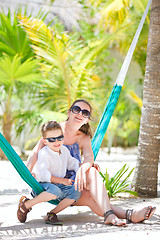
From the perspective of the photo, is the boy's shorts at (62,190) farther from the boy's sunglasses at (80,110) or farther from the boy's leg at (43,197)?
the boy's sunglasses at (80,110)

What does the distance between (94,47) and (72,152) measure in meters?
3.79

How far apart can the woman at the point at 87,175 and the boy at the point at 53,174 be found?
8 centimetres

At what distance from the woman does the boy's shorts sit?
7 centimetres

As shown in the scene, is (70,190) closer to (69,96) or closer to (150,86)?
(150,86)

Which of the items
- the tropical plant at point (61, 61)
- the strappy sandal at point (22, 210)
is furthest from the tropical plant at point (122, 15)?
the strappy sandal at point (22, 210)

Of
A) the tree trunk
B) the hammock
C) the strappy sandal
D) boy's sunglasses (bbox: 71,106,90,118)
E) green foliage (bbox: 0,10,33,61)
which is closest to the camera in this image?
the hammock

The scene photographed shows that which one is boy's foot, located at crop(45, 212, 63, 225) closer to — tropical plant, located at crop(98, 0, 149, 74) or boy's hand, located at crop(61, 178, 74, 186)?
boy's hand, located at crop(61, 178, 74, 186)

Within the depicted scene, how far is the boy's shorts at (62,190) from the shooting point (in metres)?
2.29

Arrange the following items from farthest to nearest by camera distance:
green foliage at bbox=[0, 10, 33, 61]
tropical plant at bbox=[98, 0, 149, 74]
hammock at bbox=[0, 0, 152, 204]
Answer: tropical plant at bbox=[98, 0, 149, 74], green foliage at bbox=[0, 10, 33, 61], hammock at bbox=[0, 0, 152, 204]

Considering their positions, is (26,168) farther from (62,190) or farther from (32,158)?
(62,190)

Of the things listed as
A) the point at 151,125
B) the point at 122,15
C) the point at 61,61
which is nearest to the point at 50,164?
the point at 151,125

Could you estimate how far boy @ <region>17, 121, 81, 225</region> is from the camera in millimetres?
2314

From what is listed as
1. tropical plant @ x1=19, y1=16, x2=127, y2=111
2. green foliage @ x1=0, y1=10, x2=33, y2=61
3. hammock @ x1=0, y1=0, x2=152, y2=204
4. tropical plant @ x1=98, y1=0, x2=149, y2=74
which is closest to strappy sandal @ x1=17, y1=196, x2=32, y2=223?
hammock @ x1=0, y1=0, x2=152, y2=204

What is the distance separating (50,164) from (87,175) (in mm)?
245
